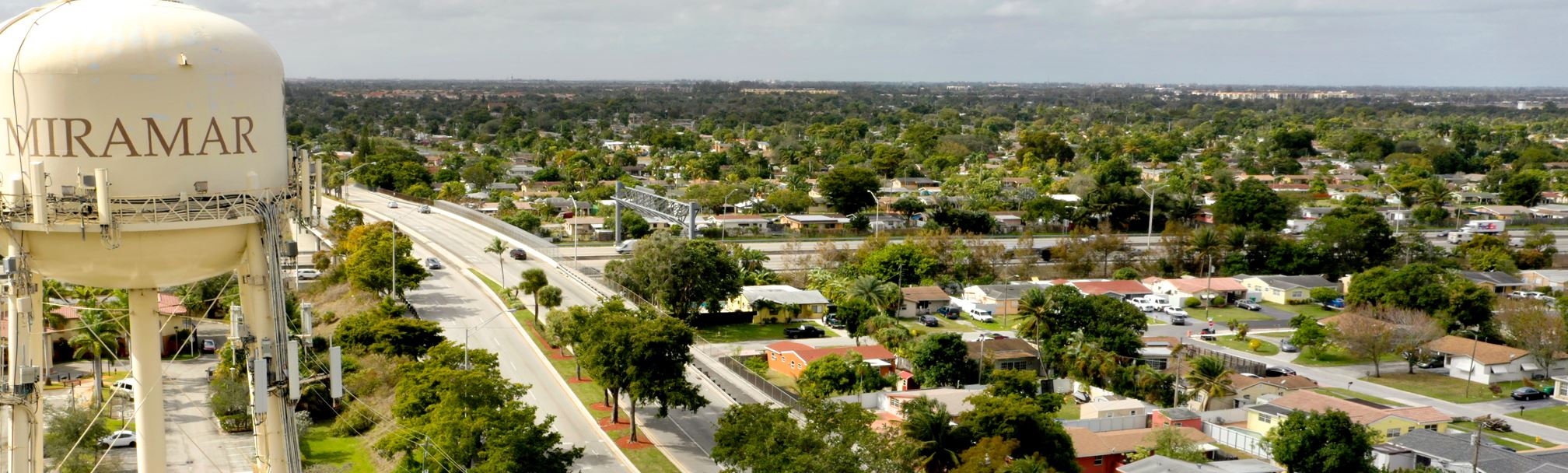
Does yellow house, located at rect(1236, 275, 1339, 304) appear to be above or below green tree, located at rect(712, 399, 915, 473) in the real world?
below

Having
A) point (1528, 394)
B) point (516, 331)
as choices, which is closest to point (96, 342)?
point (516, 331)

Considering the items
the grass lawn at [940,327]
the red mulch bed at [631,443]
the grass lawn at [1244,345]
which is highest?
the red mulch bed at [631,443]

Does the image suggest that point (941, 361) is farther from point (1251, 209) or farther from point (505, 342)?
point (1251, 209)

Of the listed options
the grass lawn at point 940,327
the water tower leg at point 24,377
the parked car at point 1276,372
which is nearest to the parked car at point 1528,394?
the parked car at point 1276,372

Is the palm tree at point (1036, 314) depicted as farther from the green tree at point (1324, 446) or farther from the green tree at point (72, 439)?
the green tree at point (72, 439)

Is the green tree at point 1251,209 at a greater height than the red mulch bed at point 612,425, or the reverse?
the green tree at point 1251,209

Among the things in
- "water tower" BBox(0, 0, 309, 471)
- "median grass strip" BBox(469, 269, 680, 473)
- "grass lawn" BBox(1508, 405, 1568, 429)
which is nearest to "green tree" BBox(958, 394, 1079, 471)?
"median grass strip" BBox(469, 269, 680, 473)

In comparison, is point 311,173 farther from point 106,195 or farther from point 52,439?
point 52,439

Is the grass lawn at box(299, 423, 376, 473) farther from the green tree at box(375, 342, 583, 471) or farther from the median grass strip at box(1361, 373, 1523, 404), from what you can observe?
the median grass strip at box(1361, 373, 1523, 404)
